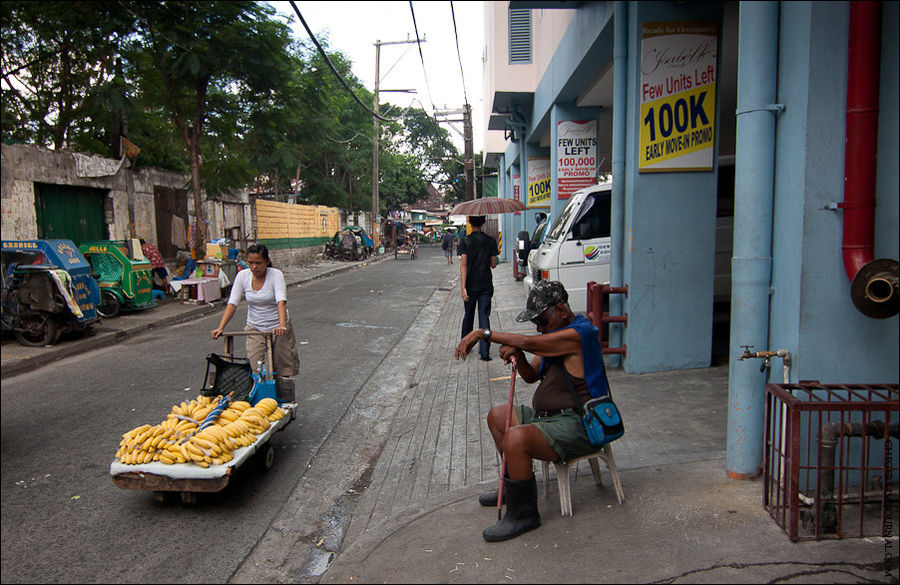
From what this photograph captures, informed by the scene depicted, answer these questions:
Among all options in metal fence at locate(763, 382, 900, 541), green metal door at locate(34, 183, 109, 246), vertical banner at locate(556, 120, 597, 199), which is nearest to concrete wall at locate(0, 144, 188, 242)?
green metal door at locate(34, 183, 109, 246)

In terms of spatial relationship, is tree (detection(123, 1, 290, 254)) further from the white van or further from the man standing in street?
the white van

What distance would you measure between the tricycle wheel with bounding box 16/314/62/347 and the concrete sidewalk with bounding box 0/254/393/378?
13 cm

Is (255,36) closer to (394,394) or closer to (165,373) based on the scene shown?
(165,373)

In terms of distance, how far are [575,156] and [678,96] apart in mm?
5787

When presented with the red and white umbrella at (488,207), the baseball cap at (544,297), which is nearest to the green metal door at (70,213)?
the red and white umbrella at (488,207)

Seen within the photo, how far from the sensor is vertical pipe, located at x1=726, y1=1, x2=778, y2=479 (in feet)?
11.7

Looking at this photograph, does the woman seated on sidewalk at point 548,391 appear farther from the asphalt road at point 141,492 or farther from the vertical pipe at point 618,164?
the vertical pipe at point 618,164

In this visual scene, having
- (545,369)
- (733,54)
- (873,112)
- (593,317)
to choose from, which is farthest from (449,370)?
(733,54)

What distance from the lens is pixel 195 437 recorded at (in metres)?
4.02

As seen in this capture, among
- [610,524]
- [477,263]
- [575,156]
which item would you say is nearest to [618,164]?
[477,263]

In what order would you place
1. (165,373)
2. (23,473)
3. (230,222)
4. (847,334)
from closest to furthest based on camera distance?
(847,334), (23,473), (165,373), (230,222)

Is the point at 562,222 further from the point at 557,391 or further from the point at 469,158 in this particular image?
the point at 469,158

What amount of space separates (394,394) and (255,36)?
8.81 m

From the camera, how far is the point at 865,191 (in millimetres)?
3146
